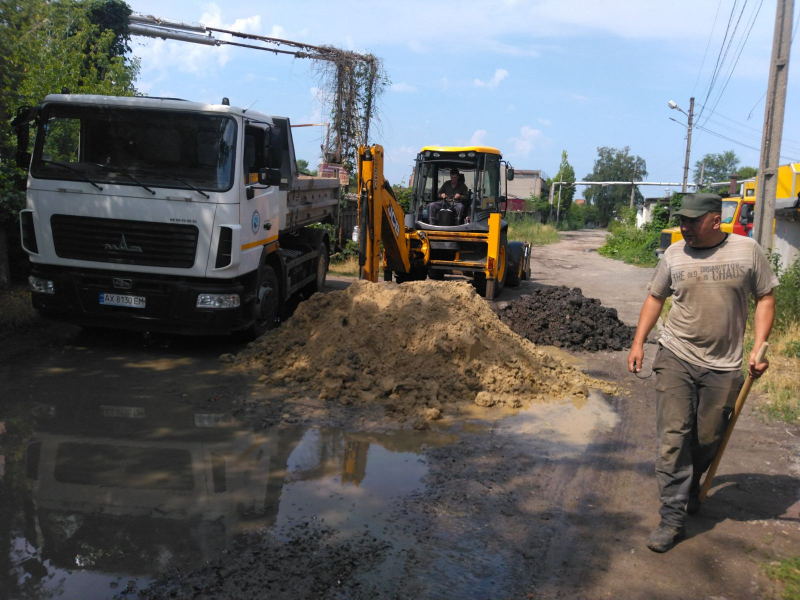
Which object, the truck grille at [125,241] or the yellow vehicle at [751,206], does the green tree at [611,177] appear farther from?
the truck grille at [125,241]

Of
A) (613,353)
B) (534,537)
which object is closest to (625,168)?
(613,353)

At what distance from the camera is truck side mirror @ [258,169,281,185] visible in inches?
318

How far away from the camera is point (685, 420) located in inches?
163

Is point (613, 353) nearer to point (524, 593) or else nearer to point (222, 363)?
point (222, 363)

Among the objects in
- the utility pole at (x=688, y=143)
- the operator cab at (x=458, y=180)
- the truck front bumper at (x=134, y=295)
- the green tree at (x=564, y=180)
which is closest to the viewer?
the truck front bumper at (x=134, y=295)

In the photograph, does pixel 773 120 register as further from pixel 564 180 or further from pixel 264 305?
pixel 564 180

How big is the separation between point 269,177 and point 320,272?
14.0ft

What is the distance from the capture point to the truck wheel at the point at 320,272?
1199 cm

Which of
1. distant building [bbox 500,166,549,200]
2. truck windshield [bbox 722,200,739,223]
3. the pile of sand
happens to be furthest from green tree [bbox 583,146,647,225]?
the pile of sand

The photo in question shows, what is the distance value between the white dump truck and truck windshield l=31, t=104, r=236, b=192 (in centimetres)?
1

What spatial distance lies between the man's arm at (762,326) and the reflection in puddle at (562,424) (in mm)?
1914

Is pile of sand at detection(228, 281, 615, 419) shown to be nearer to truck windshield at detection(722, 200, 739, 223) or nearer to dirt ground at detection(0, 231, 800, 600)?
dirt ground at detection(0, 231, 800, 600)

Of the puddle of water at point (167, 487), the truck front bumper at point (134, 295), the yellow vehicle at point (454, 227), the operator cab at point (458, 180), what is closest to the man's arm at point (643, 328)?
the puddle of water at point (167, 487)

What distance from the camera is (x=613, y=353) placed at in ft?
31.6
